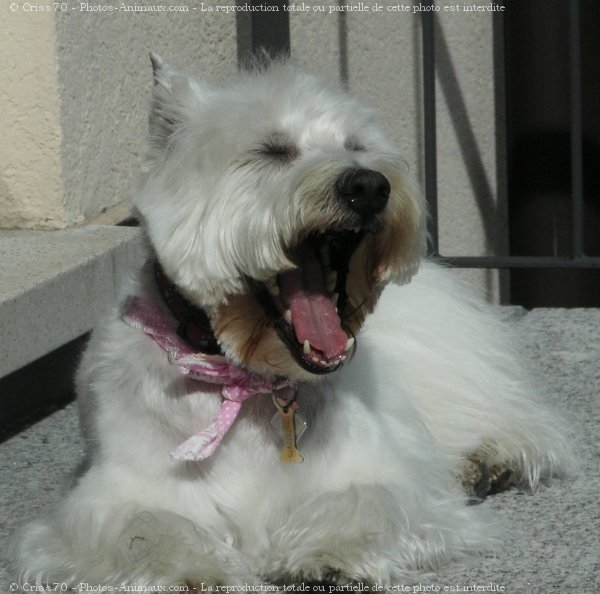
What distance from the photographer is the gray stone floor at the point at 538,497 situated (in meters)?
3.36

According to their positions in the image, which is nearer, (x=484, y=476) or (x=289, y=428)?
(x=289, y=428)

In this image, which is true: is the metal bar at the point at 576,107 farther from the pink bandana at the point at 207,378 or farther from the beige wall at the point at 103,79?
the pink bandana at the point at 207,378

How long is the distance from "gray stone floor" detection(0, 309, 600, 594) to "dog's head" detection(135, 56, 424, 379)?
0.67 m

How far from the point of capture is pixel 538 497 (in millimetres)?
4000

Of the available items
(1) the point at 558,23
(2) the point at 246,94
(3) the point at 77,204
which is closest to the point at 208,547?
(2) the point at 246,94

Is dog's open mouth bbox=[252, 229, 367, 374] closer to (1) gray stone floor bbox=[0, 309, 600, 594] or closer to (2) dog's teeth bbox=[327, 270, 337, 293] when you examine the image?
(2) dog's teeth bbox=[327, 270, 337, 293]

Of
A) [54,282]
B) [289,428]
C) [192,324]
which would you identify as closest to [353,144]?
[192,324]

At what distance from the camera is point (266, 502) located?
11.1 ft

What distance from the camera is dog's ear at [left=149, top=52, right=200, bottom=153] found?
11.2ft

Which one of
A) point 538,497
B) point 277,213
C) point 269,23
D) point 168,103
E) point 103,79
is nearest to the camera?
point 277,213

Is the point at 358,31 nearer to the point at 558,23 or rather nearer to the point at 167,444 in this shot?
the point at 558,23

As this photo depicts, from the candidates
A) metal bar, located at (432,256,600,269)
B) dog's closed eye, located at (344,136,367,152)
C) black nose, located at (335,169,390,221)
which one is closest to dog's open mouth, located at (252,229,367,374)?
black nose, located at (335,169,390,221)

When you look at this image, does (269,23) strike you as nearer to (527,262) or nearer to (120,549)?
(527,262)

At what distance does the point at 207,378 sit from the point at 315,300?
0.32 meters
